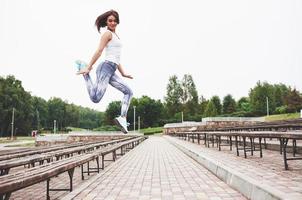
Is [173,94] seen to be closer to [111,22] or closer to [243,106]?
[243,106]

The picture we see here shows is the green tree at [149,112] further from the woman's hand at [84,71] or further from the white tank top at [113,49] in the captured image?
the woman's hand at [84,71]

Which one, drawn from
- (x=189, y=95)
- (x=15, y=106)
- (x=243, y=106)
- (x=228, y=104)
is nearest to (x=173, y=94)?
(x=189, y=95)

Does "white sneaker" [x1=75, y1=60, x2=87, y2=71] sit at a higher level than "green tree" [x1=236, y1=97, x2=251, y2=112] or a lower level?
lower

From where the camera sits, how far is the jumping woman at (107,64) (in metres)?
6.50

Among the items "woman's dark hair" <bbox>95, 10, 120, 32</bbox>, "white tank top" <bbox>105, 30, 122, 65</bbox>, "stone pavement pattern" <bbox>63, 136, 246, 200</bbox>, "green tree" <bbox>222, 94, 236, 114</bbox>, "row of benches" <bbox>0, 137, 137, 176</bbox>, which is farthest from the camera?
"green tree" <bbox>222, 94, 236, 114</bbox>

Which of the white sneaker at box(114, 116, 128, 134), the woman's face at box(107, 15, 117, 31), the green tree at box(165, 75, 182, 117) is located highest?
the green tree at box(165, 75, 182, 117)

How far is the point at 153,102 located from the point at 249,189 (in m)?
80.9

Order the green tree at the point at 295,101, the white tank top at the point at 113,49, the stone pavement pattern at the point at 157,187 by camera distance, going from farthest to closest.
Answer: the green tree at the point at 295,101 < the white tank top at the point at 113,49 < the stone pavement pattern at the point at 157,187

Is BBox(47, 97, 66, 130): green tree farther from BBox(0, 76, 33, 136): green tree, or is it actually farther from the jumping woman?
the jumping woman

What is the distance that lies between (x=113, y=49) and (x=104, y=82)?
79 centimetres

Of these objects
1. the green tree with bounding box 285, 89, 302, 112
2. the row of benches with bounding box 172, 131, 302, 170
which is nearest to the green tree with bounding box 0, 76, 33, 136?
the green tree with bounding box 285, 89, 302, 112

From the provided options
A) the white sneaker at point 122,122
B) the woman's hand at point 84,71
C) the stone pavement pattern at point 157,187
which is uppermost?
the woman's hand at point 84,71

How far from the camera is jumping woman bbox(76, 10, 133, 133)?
6500 mm

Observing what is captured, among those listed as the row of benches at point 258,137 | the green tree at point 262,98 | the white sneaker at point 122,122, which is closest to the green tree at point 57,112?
the green tree at point 262,98
